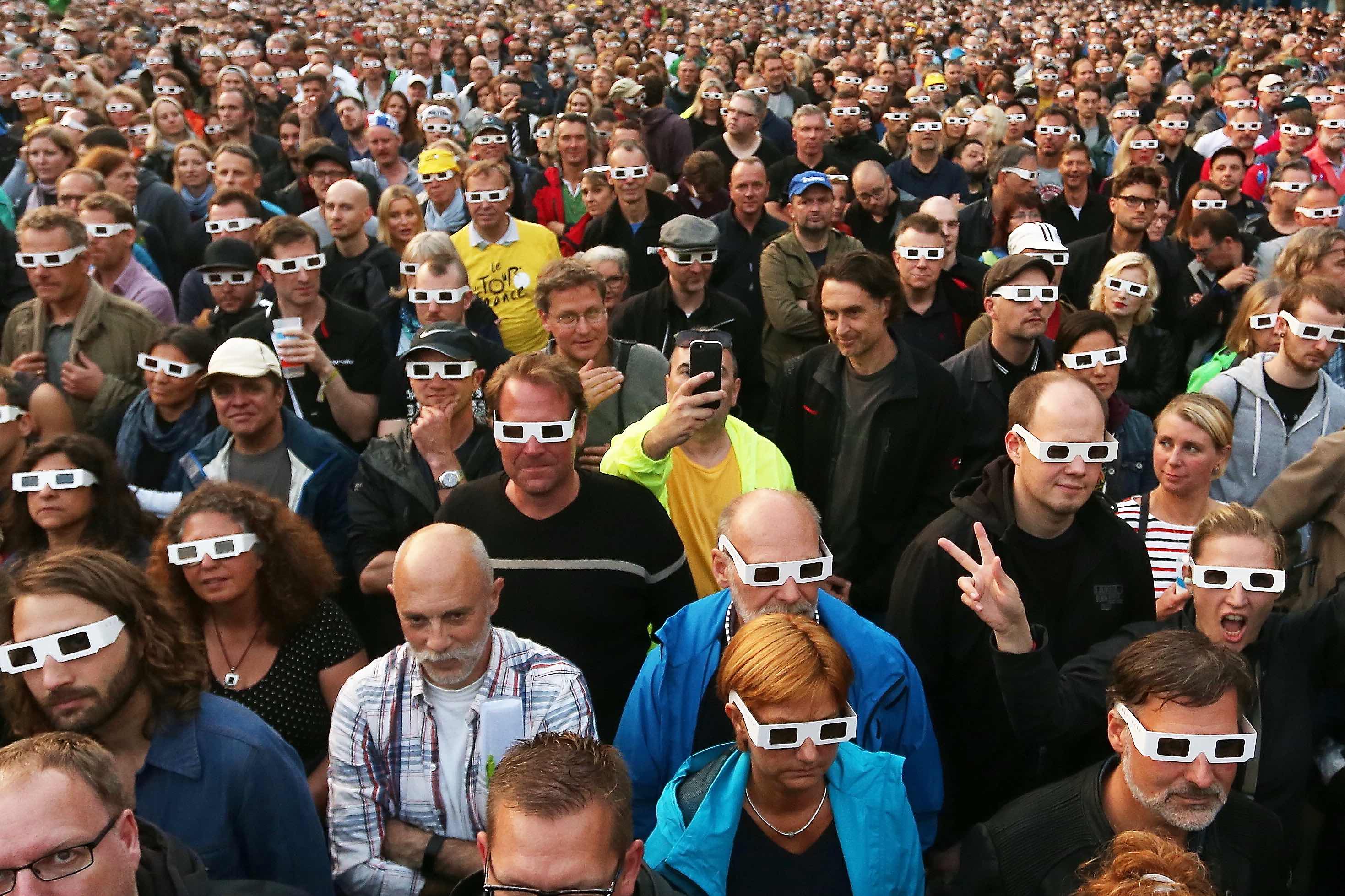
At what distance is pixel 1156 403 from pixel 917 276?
1250mm

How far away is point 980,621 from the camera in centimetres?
359

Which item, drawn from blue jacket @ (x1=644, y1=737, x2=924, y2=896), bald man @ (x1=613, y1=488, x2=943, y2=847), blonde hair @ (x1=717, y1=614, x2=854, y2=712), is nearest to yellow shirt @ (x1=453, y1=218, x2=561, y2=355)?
bald man @ (x1=613, y1=488, x2=943, y2=847)

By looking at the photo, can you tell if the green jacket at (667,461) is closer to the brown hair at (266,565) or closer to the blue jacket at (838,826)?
the brown hair at (266,565)

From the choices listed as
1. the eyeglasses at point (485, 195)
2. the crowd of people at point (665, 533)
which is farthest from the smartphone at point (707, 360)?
the eyeglasses at point (485, 195)

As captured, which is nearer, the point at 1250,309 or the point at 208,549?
the point at 208,549

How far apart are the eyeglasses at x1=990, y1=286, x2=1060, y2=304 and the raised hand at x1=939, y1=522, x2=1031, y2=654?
234 cm

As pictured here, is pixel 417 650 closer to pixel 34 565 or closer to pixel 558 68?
pixel 34 565

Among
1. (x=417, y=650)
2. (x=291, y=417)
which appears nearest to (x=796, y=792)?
(x=417, y=650)

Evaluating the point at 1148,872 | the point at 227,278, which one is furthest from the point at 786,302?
the point at 1148,872

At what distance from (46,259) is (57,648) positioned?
345 cm

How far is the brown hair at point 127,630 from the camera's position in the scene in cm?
298

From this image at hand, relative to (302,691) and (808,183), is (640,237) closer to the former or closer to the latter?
(808,183)

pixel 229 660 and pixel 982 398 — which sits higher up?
pixel 229 660

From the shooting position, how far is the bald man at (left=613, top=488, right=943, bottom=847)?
3.28m
